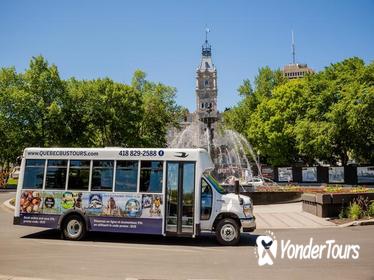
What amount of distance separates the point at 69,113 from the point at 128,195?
122 ft

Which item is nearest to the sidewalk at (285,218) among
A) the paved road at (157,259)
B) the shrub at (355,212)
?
the shrub at (355,212)

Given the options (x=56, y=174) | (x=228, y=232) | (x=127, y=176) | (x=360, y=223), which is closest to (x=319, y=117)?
(x=360, y=223)

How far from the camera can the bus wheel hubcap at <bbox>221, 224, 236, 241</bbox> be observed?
1138 cm

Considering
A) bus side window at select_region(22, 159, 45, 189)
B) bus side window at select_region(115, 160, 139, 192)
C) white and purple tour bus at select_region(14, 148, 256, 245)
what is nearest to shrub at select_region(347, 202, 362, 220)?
white and purple tour bus at select_region(14, 148, 256, 245)

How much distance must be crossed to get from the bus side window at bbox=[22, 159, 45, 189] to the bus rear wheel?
1646mm

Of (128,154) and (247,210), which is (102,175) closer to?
(128,154)

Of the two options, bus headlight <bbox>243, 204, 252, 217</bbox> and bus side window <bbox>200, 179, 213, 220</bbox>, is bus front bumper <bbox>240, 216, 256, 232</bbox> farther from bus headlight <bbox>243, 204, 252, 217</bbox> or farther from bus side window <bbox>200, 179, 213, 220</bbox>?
bus side window <bbox>200, 179, 213, 220</bbox>

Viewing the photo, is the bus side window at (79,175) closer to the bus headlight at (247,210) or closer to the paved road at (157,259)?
the paved road at (157,259)

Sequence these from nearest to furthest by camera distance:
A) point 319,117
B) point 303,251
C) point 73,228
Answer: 1. point 303,251
2. point 73,228
3. point 319,117

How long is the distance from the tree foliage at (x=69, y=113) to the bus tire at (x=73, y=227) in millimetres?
33033

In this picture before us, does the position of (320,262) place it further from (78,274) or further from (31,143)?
(31,143)

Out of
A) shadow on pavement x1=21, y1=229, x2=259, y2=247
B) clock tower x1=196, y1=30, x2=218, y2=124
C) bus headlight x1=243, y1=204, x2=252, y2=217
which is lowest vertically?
shadow on pavement x1=21, y1=229, x2=259, y2=247

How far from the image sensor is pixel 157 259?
30.5 ft

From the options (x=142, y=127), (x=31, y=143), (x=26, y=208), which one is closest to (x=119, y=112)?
(x=142, y=127)
